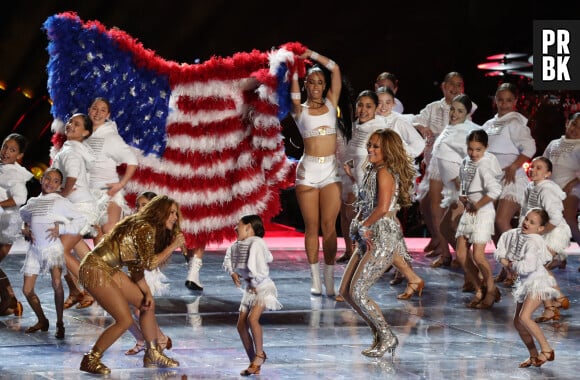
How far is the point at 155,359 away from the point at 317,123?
8.38 ft

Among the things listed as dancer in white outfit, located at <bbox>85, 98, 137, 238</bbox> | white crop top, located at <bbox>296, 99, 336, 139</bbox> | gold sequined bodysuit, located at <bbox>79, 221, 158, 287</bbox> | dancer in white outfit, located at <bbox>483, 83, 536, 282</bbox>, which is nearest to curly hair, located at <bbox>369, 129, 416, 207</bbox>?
gold sequined bodysuit, located at <bbox>79, 221, 158, 287</bbox>

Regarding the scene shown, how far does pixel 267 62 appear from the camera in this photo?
7.95 m

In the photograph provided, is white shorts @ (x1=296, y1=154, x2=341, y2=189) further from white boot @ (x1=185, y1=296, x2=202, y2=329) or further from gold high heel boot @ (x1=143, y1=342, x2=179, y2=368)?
gold high heel boot @ (x1=143, y1=342, x2=179, y2=368)

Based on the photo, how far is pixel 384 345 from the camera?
596cm

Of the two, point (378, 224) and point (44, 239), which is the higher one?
point (378, 224)

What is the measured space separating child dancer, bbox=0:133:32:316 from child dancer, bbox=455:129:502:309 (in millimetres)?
2964

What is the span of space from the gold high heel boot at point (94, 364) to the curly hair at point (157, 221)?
59cm

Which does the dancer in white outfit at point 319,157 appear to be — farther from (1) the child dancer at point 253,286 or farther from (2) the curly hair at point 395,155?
(1) the child dancer at point 253,286

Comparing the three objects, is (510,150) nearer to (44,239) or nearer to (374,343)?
(374,343)

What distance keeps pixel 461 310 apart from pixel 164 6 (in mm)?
5949

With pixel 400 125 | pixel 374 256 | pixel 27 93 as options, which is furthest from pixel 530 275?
pixel 27 93

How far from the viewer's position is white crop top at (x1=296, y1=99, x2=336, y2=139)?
762cm

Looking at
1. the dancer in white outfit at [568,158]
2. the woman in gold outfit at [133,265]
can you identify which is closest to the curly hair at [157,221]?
the woman in gold outfit at [133,265]

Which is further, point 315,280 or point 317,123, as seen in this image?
point 315,280
